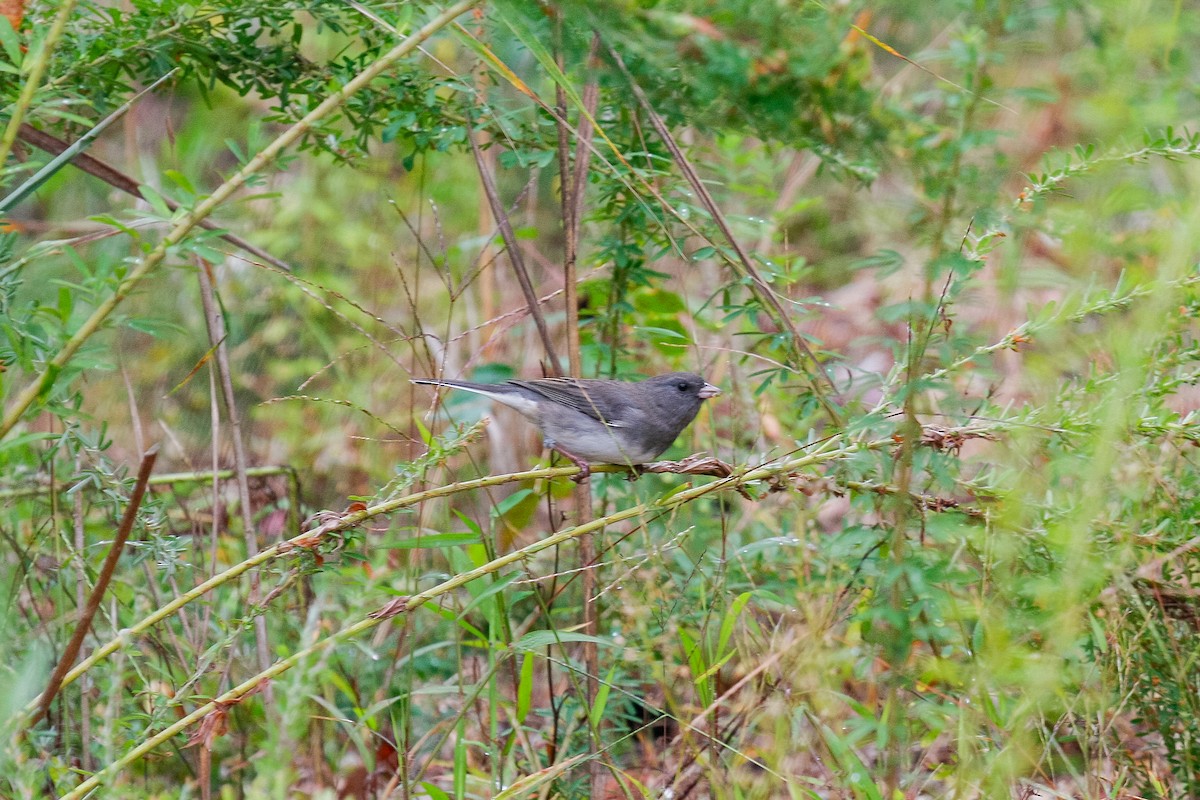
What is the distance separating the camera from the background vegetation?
171 centimetres

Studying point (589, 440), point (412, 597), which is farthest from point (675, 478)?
point (412, 597)

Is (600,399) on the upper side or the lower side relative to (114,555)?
lower

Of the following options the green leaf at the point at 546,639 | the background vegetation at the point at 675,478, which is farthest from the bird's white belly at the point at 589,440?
the green leaf at the point at 546,639

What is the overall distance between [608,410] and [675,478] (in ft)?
1.04

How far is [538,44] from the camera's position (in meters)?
1.85

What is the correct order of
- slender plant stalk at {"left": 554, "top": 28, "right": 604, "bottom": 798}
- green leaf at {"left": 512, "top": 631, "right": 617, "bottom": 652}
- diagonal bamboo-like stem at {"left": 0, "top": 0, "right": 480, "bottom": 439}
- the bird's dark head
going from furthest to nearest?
the bird's dark head < slender plant stalk at {"left": 554, "top": 28, "right": 604, "bottom": 798} < green leaf at {"left": 512, "top": 631, "right": 617, "bottom": 652} < diagonal bamboo-like stem at {"left": 0, "top": 0, "right": 480, "bottom": 439}

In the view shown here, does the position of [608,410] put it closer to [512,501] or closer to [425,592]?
[512,501]

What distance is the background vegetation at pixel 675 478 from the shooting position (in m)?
1.71

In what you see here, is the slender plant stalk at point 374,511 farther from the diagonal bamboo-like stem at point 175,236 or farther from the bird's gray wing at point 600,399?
the bird's gray wing at point 600,399

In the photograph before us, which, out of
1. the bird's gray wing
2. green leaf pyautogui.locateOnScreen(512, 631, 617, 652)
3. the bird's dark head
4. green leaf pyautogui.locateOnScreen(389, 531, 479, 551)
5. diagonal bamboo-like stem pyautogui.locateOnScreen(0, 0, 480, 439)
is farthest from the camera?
the bird's dark head

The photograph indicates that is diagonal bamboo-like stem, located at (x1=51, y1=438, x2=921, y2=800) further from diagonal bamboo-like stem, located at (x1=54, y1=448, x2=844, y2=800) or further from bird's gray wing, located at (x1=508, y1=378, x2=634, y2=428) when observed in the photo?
bird's gray wing, located at (x1=508, y1=378, x2=634, y2=428)

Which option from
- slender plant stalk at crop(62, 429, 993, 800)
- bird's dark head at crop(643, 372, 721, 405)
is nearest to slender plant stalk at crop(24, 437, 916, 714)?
slender plant stalk at crop(62, 429, 993, 800)

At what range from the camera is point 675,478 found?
3.35 metres

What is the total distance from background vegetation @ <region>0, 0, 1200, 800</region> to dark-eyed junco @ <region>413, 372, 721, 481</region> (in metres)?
0.19
